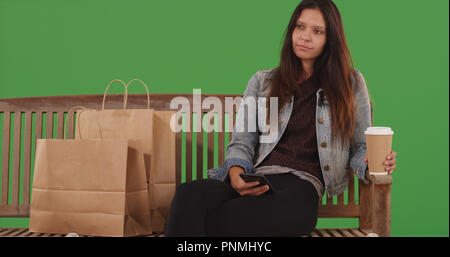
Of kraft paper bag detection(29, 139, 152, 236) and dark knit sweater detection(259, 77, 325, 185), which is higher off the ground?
dark knit sweater detection(259, 77, 325, 185)

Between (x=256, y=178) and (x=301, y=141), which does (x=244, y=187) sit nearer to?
(x=256, y=178)

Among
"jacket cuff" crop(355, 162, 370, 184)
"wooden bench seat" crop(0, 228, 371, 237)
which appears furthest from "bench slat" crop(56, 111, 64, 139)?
"jacket cuff" crop(355, 162, 370, 184)

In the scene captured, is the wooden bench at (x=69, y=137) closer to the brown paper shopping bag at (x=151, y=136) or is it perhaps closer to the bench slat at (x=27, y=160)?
the bench slat at (x=27, y=160)

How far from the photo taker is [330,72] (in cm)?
223

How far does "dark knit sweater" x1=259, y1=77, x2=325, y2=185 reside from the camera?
84.3 inches

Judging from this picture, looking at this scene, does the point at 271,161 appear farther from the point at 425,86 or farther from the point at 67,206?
the point at 425,86

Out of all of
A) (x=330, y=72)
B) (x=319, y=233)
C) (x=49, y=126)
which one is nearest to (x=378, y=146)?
(x=330, y=72)

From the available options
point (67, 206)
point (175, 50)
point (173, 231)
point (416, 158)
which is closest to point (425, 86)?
point (416, 158)

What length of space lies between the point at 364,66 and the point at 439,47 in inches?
22.3

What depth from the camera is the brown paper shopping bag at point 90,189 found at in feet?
6.73

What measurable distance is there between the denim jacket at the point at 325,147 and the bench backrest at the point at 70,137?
28cm

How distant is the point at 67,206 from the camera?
211cm

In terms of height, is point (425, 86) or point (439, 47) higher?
point (439, 47)

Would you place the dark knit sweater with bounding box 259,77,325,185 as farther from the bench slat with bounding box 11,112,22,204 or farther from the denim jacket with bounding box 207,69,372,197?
the bench slat with bounding box 11,112,22,204
